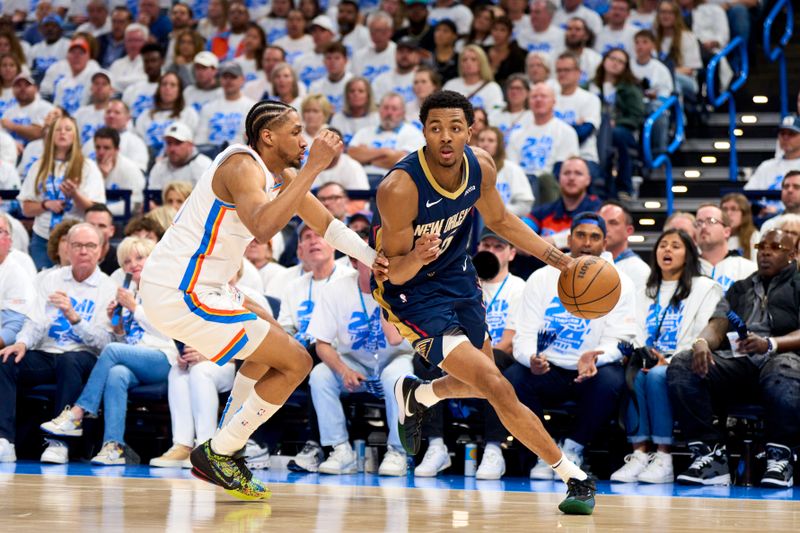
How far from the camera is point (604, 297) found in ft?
18.2

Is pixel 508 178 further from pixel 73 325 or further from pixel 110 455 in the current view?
pixel 110 455

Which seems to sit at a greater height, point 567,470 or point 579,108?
point 579,108

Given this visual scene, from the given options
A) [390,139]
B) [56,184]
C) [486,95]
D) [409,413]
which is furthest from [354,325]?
[486,95]

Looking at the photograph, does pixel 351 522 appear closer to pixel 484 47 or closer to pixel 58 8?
pixel 484 47

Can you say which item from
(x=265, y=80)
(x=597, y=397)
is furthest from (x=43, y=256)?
(x=597, y=397)

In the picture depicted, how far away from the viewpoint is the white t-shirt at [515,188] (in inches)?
376

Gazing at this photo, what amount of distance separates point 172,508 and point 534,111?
244 inches

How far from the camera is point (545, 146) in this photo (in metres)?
10.4

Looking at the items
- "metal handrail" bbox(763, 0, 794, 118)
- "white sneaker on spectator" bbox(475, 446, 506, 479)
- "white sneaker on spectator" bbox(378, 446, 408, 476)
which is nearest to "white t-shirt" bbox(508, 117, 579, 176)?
"metal handrail" bbox(763, 0, 794, 118)

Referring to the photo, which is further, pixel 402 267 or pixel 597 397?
pixel 597 397

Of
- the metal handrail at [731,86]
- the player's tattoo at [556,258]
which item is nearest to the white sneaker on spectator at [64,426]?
the player's tattoo at [556,258]

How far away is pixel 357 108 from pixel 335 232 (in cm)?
589

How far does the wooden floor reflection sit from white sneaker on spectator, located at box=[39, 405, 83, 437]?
126 centimetres

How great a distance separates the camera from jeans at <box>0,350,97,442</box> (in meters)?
8.18
